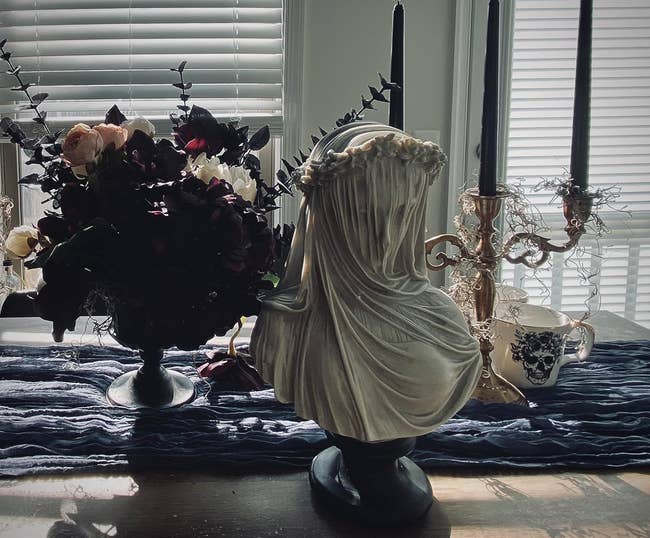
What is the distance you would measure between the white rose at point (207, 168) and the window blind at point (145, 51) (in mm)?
1149

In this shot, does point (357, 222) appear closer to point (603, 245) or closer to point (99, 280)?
point (99, 280)

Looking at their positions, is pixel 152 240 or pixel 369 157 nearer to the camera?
pixel 369 157

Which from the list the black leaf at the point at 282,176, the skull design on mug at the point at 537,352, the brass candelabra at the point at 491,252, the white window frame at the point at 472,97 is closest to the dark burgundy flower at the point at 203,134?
the black leaf at the point at 282,176

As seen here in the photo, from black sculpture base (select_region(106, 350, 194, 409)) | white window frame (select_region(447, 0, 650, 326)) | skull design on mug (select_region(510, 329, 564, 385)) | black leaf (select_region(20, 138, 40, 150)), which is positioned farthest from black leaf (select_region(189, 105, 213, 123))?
white window frame (select_region(447, 0, 650, 326))

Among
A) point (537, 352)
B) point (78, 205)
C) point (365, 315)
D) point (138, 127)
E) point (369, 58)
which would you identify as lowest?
point (537, 352)

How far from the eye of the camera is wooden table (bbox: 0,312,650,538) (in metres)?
0.80

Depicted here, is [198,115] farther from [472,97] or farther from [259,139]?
[472,97]

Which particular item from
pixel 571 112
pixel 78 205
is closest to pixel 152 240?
pixel 78 205

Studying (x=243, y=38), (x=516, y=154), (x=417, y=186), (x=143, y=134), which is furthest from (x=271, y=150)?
(x=417, y=186)

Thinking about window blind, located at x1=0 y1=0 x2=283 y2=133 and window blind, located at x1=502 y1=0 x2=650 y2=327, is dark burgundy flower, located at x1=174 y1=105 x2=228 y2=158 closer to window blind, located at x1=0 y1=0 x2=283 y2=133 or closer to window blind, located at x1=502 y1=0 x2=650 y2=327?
window blind, located at x1=0 y1=0 x2=283 y2=133

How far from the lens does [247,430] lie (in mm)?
1022

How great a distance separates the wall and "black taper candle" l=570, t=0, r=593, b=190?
114 cm

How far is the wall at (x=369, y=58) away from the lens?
6.81 ft

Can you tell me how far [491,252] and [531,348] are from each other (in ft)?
0.55
